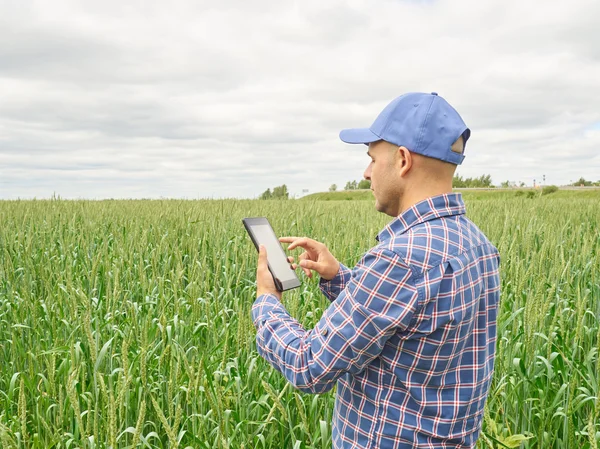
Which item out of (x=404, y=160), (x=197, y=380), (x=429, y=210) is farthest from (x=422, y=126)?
(x=197, y=380)

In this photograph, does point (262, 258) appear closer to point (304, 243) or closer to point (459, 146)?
point (304, 243)

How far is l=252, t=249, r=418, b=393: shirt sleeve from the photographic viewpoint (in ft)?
4.33

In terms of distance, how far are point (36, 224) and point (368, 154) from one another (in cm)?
734

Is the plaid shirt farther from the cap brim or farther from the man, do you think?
the cap brim

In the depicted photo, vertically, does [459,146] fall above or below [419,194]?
above

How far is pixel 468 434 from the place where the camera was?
157 centimetres

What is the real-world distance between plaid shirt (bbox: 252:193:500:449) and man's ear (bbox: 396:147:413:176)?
0.11 metres

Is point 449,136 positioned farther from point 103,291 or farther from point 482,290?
point 103,291

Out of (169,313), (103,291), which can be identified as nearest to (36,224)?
(103,291)

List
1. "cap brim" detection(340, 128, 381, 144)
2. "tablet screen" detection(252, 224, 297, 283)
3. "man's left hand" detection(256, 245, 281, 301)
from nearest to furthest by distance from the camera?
"cap brim" detection(340, 128, 381, 144) → "man's left hand" detection(256, 245, 281, 301) → "tablet screen" detection(252, 224, 297, 283)

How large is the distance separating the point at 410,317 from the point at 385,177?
412mm

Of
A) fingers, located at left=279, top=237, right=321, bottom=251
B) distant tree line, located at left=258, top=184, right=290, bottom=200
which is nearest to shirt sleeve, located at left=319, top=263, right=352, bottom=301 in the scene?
fingers, located at left=279, top=237, right=321, bottom=251

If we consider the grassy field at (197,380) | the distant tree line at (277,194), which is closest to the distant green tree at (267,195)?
the distant tree line at (277,194)

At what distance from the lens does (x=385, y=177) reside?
1.51 meters
